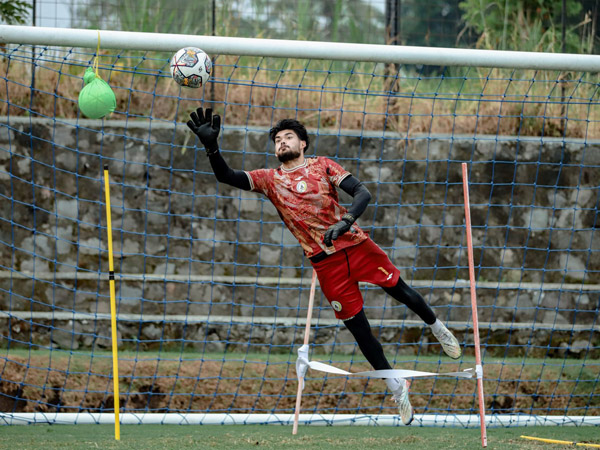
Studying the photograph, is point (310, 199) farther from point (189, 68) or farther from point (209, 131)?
point (189, 68)

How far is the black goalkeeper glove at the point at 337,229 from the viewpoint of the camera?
4.58 meters

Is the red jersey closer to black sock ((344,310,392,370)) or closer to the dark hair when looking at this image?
the dark hair

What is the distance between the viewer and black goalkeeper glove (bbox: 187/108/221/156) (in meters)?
4.70

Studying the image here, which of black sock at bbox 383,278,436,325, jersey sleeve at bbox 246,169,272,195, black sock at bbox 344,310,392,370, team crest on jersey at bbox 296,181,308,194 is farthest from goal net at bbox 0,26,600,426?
team crest on jersey at bbox 296,181,308,194

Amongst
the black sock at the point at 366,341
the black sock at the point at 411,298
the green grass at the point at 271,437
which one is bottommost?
the green grass at the point at 271,437

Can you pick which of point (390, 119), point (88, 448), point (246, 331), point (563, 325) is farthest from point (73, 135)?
point (563, 325)

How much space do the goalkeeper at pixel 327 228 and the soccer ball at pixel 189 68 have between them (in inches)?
20.9

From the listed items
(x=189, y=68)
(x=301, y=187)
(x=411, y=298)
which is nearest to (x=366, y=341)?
(x=411, y=298)

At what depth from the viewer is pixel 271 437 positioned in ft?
17.3

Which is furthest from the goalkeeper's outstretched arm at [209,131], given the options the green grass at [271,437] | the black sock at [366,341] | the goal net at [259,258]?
the goal net at [259,258]

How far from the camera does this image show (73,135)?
7883mm

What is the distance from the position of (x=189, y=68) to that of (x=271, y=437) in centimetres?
253

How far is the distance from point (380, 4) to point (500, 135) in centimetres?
248

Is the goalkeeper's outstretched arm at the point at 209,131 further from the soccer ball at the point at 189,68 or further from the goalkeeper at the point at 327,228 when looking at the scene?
the soccer ball at the point at 189,68
